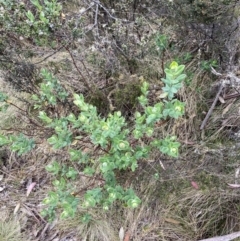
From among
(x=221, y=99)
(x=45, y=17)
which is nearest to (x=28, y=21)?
(x=45, y=17)

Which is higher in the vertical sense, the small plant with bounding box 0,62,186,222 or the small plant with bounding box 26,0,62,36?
the small plant with bounding box 26,0,62,36

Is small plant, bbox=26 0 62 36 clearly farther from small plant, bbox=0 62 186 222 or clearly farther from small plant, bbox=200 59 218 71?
small plant, bbox=200 59 218 71

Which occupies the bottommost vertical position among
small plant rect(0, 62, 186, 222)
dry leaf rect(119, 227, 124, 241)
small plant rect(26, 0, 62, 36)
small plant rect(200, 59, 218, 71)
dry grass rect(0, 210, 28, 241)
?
dry leaf rect(119, 227, 124, 241)

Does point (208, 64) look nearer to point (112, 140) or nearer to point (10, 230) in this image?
point (112, 140)

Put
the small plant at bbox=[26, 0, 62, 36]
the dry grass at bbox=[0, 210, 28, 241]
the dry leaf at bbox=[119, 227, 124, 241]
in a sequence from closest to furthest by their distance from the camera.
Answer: the small plant at bbox=[26, 0, 62, 36], the dry leaf at bbox=[119, 227, 124, 241], the dry grass at bbox=[0, 210, 28, 241]

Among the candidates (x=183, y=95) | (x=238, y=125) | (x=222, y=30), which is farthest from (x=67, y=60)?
(x=238, y=125)

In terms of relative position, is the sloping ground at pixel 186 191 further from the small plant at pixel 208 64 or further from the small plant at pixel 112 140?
the small plant at pixel 112 140

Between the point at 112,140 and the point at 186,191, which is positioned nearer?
the point at 112,140

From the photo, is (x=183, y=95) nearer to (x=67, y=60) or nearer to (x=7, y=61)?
(x=67, y=60)

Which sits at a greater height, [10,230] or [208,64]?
[208,64]

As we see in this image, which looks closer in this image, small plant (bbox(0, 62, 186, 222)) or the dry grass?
small plant (bbox(0, 62, 186, 222))

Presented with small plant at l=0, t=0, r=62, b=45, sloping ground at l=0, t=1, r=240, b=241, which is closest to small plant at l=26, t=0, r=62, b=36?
small plant at l=0, t=0, r=62, b=45

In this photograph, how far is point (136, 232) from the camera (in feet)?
6.60

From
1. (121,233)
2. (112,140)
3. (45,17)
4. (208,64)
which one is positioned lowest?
(121,233)
